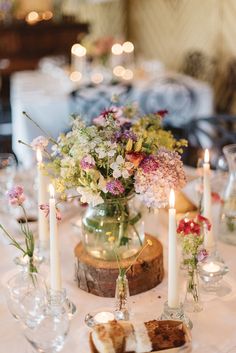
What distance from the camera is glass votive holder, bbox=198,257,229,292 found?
1.54 m

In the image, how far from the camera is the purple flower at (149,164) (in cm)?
141

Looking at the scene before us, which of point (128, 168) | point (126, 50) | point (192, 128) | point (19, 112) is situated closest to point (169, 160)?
point (128, 168)

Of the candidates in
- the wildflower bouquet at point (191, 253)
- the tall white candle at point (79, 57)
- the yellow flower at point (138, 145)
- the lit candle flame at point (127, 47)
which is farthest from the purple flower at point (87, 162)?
the lit candle flame at point (127, 47)

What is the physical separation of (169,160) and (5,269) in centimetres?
58

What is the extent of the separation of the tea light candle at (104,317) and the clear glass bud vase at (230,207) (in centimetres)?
54

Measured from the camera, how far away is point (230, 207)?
181cm

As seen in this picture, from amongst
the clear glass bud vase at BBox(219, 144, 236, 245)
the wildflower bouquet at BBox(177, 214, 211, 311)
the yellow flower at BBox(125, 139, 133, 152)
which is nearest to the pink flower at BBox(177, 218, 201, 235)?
the wildflower bouquet at BBox(177, 214, 211, 311)

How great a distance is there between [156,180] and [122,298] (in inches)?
11.2

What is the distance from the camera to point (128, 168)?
1390 millimetres

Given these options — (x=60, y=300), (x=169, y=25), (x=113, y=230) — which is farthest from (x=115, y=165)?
(x=169, y=25)

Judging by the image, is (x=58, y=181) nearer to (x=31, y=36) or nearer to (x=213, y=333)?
(x=213, y=333)

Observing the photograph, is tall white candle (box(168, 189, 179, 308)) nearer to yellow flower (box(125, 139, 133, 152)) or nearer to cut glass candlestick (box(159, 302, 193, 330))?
cut glass candlestick (box(159, 302, 193, 330))

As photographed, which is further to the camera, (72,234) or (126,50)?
(126,50)

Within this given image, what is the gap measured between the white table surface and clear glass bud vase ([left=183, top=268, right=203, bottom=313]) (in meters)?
0.02
